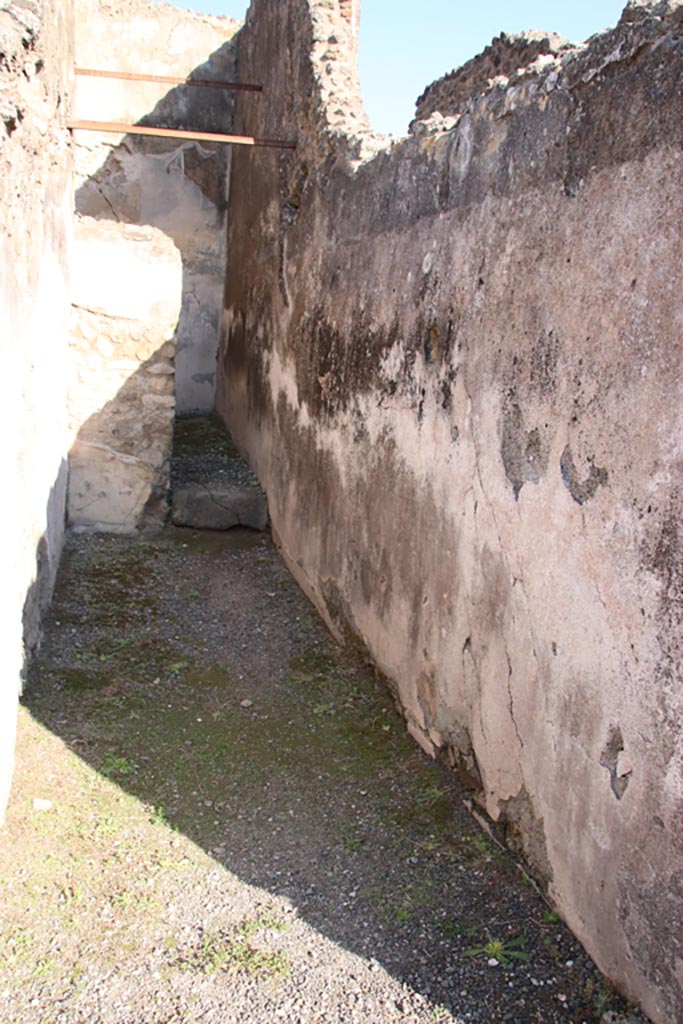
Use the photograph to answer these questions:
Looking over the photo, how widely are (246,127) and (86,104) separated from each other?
52.7 inches

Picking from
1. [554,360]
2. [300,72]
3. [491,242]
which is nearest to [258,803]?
[554,360]

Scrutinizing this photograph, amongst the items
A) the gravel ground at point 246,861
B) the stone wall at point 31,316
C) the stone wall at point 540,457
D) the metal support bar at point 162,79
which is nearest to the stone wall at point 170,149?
the metal support bar at point 162,79

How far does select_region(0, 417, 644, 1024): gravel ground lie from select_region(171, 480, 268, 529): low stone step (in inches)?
52.1

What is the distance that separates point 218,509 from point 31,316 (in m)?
2.13

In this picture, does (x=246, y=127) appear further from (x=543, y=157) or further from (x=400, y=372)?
(x=543, y=157)

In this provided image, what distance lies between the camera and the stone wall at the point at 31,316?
2900mm

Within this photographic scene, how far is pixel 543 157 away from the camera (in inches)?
98.4

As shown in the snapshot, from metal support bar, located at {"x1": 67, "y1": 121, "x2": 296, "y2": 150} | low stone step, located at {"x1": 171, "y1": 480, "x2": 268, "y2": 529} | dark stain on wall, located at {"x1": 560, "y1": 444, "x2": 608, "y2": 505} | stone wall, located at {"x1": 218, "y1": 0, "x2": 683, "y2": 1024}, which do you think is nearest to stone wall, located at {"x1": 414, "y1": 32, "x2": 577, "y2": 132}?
metal support bar, located at {"x1": 67, "y1": 121, "x2": 296, "y2": 150}

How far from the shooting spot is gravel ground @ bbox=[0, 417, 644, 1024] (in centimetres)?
A: 223

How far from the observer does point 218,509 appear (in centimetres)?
553

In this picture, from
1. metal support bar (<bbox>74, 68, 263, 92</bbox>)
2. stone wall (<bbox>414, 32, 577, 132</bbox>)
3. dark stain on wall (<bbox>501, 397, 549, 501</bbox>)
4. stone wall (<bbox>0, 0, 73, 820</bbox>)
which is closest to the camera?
dark stain on wall (<bbox>501, 397, 549, 501</bbox>)

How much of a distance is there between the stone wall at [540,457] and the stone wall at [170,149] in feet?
10.9

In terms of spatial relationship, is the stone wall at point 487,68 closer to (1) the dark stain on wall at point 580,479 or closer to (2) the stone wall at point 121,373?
(2) the stone wall at point 121,373

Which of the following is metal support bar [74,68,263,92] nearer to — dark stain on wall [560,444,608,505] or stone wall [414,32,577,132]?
stone wall [414,32,577,132]
